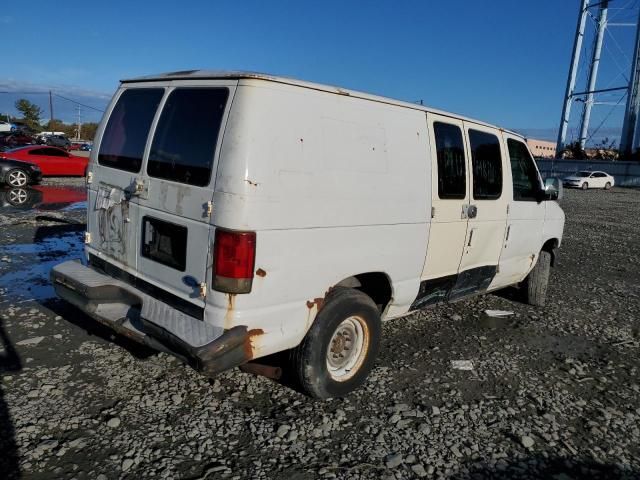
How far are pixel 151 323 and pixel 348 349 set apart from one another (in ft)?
4.97

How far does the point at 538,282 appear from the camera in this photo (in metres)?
6.50

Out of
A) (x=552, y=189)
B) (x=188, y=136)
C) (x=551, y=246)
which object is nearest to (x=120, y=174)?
(x=188, y=136)

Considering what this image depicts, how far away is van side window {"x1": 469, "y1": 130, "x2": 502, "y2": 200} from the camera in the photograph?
186 inches

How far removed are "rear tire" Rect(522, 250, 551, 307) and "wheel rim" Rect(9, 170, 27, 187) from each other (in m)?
17.3

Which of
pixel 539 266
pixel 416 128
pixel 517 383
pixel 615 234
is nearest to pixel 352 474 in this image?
pixel 517 383

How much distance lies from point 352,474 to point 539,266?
14.8 ft

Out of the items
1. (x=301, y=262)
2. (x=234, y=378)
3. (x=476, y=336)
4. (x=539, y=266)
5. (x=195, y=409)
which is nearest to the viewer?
(x=301, y=262)

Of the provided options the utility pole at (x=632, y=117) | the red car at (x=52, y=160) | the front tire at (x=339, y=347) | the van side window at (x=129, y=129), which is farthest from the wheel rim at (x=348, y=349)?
the utility pole at (x=632, y=117)

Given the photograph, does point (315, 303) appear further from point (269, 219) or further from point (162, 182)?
point (162, 182)

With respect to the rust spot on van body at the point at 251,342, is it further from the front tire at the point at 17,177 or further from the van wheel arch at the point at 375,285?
the front tire at the point at 17,177

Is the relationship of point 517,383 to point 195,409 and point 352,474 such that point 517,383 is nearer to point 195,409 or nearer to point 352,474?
point 352,474

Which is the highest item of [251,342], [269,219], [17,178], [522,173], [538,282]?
[522,173]

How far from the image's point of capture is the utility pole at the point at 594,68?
5034 cm

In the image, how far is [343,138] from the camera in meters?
3.46
